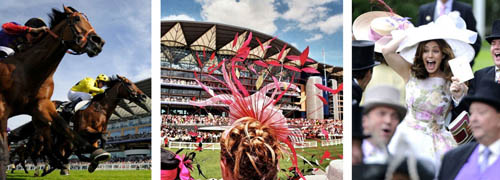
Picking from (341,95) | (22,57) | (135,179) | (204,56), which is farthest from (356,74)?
(22,57)

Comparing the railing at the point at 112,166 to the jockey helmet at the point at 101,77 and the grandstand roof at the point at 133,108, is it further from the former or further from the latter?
the jockey helmet at the point at 101,77

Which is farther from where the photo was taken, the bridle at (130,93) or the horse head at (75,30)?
the bridle at (130,93)

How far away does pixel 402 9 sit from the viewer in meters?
3.74

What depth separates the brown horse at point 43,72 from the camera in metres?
3.47

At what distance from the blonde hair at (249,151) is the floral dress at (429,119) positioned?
46.9 inches

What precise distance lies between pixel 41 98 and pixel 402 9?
9.70 ft

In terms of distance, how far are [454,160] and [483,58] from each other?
848mm

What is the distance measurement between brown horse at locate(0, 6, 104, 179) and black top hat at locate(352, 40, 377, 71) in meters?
2.09

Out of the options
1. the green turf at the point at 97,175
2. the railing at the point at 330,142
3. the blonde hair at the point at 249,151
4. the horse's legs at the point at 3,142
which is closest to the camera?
the blonde hair at the point at 249,151

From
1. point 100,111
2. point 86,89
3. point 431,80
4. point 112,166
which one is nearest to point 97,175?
point 112,166

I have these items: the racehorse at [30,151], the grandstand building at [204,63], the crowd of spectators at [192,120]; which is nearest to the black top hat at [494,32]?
the grandstand building at [204,63]

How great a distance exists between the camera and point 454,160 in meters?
3.57

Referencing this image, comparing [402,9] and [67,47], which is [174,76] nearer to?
[67,47]

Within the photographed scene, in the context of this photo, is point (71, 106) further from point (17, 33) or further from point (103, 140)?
point (17, 33)
